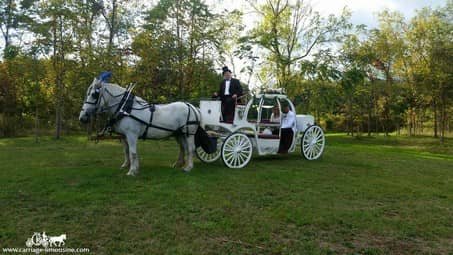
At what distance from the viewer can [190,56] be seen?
2088 centimetres

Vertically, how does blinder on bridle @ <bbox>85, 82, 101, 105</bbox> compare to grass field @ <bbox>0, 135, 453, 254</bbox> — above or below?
above

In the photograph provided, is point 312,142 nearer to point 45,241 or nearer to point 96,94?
point 96,94

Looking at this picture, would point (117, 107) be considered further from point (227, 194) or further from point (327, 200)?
point (327, 200)

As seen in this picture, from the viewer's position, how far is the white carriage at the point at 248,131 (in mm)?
8727

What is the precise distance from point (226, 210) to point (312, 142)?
20.1 feet

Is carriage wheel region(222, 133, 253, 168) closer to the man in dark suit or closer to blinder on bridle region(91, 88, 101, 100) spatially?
the man in dark suit

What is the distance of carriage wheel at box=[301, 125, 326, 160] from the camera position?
1058cm

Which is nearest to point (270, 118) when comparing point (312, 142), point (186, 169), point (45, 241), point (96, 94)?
point (312, 142)

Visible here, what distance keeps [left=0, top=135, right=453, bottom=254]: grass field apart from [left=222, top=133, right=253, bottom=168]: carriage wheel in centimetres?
24

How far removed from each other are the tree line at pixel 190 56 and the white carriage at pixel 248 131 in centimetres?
1062

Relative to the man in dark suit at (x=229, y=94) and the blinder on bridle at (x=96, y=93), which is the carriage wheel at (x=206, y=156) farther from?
the blinder on bridle at (x=96, y=93)

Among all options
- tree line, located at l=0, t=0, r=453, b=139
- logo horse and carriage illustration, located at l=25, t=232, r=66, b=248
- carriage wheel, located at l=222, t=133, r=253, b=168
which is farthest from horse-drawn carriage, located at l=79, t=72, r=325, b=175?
tree line, located at l=0, t=0, r=453, b=139

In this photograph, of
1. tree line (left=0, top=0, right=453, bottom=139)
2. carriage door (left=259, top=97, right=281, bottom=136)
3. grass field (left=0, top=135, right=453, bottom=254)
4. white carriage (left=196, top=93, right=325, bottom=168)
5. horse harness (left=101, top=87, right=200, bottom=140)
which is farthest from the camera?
tree line (left=0, top=0, right=453, bottom=139)

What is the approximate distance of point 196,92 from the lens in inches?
848
